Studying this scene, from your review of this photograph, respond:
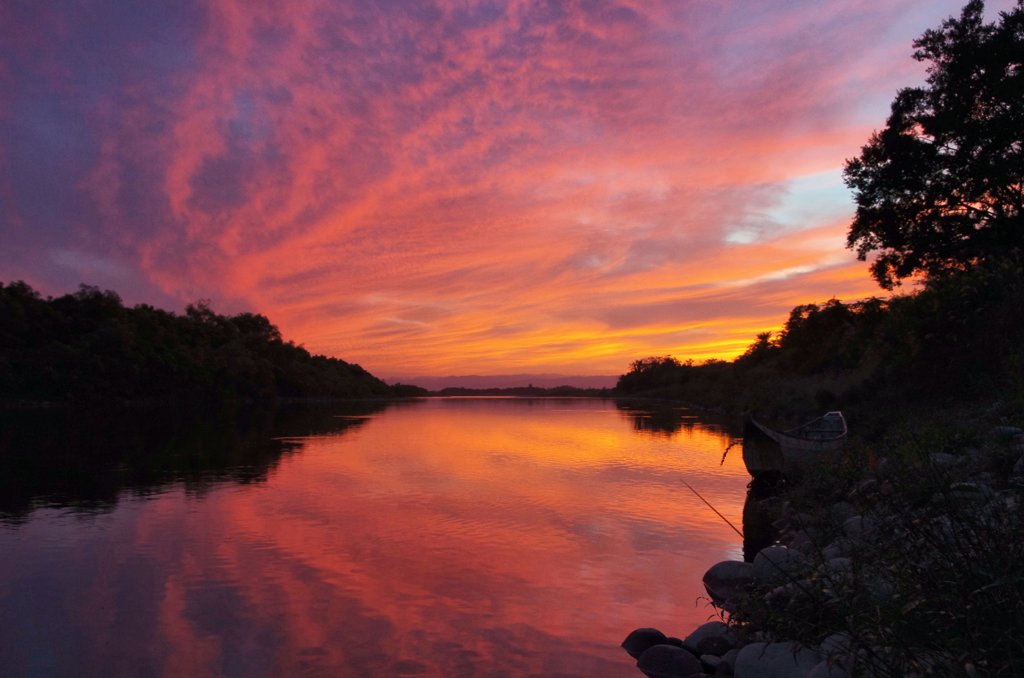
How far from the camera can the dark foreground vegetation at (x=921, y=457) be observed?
4496 millimetres

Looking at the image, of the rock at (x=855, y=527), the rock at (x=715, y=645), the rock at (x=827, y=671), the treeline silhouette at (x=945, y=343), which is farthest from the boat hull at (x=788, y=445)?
the rock at (x=827, y=671)

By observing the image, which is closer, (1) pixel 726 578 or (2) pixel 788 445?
(1) pixel 726 578

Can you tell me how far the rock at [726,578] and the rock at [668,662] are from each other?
2688mm

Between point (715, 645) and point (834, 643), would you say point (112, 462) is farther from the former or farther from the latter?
point (834, 643)

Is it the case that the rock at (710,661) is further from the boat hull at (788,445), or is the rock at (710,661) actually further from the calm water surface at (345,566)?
the boat hull at (788,445)

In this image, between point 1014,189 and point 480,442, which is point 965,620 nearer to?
point 1014,189

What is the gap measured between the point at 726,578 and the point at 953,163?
2610 centimetres

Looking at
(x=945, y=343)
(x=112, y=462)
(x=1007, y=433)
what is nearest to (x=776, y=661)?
(x=1007, y=433)

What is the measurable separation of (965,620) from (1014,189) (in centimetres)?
3139

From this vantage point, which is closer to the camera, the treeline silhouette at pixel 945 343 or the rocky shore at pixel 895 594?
the rocky shore at pixel 895 594

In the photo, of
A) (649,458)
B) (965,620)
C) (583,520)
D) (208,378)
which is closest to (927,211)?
(649,458)

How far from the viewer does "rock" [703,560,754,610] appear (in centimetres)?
1048

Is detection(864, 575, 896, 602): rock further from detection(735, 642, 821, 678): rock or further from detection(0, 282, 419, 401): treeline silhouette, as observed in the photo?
detection(0, 282, 419, 401): treeline silhouette

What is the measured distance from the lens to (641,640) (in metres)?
8.48
